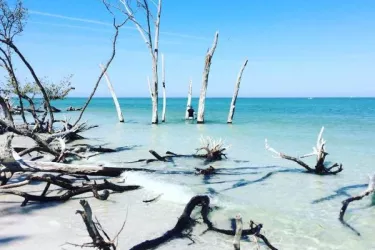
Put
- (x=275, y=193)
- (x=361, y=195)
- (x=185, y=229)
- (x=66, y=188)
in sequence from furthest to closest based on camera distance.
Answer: (x=275, y=193) → (x=66, y=188) → (x=361, y=195) → (x=185, y=229)

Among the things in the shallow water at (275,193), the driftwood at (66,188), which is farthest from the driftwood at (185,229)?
the driftwood at (66,188)

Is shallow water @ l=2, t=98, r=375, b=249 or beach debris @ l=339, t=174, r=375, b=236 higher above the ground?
beach debris @ l=339, t=174, r=375, b=236

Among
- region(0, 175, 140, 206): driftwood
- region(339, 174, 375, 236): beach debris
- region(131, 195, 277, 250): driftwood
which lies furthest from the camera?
region(0, 175, 140, 206): driftwood

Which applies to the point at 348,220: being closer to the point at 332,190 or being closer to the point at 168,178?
the point at 332,190

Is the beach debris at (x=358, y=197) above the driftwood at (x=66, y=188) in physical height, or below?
above

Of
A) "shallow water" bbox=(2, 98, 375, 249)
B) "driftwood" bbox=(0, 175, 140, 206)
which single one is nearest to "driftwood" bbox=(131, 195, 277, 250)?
"shallow water" bbox=(2, 98, 375, 249)

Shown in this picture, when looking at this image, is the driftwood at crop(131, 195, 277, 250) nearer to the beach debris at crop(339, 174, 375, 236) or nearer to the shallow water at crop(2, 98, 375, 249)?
the shallow water at crop(2, 98, 375, 249)

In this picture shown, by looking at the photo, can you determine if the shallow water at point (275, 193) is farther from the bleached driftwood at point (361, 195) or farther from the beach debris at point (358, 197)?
the bleached driftwood at point (361, 195)

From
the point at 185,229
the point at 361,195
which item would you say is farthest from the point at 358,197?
the point at 185,229

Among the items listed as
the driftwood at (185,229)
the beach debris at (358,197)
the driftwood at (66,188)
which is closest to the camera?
the driftwood at (185,229)

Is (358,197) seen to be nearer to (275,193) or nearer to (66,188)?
(275,193)

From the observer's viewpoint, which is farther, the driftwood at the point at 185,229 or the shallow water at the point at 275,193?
the shallow water at the point at 275,193

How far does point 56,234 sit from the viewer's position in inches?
183

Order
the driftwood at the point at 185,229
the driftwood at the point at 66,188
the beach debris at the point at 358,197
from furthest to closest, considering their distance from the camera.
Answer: the driftwood at the point at 66,188 → the beach debris at the point at 358,197 → the driftwood at the point at 185,229
